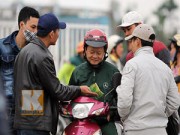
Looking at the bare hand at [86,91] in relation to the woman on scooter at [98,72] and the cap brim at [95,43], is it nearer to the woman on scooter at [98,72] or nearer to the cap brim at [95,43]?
the woman on scooter at [98,72]

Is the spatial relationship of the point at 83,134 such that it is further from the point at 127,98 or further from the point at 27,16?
the point at 27,16

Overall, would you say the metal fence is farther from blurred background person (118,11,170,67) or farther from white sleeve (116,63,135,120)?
white sleeve (116,63,135,120)

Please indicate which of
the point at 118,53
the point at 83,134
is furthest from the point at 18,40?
the point at 118,53

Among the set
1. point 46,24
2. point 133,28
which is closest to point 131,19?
point 133,28

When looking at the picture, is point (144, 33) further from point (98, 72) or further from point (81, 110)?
point (81, 110)

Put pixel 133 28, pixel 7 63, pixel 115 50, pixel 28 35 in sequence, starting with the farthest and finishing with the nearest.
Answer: pixel 115 50
pixel 133 28
pixel 28 35
pixel 7 63

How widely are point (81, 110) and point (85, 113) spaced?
58mm

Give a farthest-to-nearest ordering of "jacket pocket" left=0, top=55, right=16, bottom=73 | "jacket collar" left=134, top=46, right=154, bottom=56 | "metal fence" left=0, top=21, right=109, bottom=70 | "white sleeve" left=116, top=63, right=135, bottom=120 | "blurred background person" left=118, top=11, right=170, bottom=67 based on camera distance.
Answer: "metal fence" left=0, top=21, right=109, bottom=70 < "blurred background person" left=118, top=11, right=170, bottom=67 < "jacket pocket" left=0, top=55, right=16, bottom=73 < "jacket collar" left=134, top=46, right=154, bottom=56 < "white sleeve" left=116, top=63, right=135, bottom=120

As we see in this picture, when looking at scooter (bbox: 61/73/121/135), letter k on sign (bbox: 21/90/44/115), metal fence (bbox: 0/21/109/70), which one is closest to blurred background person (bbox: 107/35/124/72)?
scooter (bbox: 61/73/121/135)

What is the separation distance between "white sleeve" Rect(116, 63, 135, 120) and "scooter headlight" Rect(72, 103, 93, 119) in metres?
0.34

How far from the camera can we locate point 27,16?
329 inches

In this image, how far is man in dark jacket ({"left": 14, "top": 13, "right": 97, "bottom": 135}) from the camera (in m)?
7.48

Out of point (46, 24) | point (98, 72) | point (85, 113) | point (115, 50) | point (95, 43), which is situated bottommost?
point (115, 50)

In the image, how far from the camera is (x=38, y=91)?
24.6 feet
